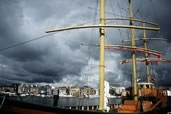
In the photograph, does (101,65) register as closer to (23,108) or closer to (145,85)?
(23,108)

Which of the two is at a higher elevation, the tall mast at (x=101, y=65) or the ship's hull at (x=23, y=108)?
the tall mast at (x=101, y=65)

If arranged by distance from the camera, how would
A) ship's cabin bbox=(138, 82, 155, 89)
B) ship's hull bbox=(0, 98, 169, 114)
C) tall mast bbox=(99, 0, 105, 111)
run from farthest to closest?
ship's cabin bbox=(138, 82, 155, 89), tall mast bbox=(99, 0, 105, 111), ship's hull bbox=(0, 98, 169, 114)

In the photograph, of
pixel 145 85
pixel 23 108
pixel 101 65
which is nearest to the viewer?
pixel 23 108

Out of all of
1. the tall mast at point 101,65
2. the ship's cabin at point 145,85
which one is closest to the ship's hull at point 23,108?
the tall mast at point 101,65

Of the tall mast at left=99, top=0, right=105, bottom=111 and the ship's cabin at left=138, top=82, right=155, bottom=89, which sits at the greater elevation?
the tall mast at left=99, top=0, right=105, bottom=111

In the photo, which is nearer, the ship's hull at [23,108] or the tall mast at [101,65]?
the ship's hull at [23,108]

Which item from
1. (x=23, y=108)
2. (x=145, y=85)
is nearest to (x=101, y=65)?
(x=23, y=108)

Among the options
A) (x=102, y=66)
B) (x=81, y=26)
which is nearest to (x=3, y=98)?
(x=102, y=66)

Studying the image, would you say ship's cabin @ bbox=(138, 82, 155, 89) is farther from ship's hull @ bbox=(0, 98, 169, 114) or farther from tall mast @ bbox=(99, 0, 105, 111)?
ship's hull @ bbox=(0, 98, 169, 114)

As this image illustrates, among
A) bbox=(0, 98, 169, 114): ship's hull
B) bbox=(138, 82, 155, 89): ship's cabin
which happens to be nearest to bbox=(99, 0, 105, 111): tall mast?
bbox=(0, 98, 169, 114): ship's hull

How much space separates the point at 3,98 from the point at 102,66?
629 centimetres

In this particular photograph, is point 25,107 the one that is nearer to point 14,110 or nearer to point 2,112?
point 14,110

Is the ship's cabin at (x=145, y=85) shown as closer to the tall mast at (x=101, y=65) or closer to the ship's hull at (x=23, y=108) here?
the tall mast at (x=101, y=65)

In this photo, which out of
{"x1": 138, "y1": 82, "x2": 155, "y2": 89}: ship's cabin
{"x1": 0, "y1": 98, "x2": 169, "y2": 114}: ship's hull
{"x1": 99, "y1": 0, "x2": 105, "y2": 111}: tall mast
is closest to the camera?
{"x1": 0, "y1": 98, "x2": 169, "y2": 114}: ship's hull
